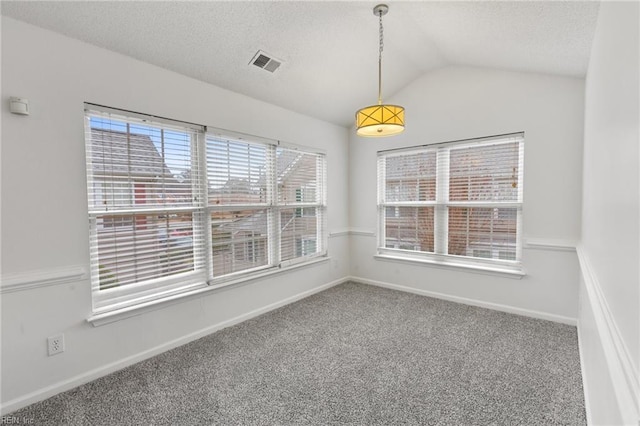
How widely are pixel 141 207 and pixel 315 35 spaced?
210cm

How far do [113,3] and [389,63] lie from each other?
8.44 feet

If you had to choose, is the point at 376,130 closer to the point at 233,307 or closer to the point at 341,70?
the point at 341,70

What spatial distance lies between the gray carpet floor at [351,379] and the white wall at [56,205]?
19cm

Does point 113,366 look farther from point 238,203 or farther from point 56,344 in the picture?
point 238,203

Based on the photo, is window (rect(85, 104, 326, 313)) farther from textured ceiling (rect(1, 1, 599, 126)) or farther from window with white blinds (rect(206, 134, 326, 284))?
textured ceiling (rect(1, 1, 599, 126))

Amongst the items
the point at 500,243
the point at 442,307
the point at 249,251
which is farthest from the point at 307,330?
the point at 500,243

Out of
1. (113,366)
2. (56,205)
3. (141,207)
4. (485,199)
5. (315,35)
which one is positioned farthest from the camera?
(485,199)

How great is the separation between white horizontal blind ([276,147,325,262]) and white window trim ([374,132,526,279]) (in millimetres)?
897

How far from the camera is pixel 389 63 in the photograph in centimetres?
342

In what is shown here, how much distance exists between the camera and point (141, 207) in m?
2.55

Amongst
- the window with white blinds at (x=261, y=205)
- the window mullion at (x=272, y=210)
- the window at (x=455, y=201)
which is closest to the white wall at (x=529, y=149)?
the window at (x=455, y=201)

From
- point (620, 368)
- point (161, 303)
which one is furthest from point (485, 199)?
point (161, 303)

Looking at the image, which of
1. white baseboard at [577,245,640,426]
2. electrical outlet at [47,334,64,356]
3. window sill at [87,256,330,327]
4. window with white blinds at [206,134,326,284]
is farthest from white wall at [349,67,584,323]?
electrical outlet at [47,334,64,356]

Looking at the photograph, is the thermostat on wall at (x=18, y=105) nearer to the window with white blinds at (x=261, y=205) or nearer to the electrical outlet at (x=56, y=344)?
the window with white blinds at (x=261, y=205)
